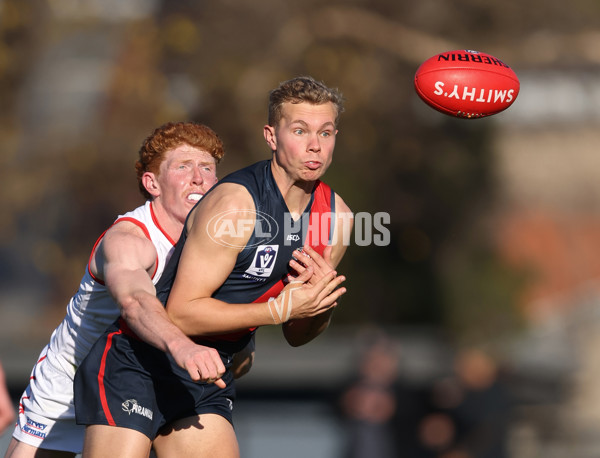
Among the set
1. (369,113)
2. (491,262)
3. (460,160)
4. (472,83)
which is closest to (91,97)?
(369,113)

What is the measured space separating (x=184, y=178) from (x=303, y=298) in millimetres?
1248

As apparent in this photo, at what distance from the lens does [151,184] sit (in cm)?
541

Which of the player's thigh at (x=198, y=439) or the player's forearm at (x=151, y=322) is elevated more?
the player's forearm at (x=151, y=322)

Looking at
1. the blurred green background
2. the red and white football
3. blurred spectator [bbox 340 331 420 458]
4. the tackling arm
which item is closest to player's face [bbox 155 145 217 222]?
the tackling arm

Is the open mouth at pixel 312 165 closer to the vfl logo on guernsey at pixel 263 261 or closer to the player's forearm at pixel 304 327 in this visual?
the vfl logo on guernsey at pixel 263 261

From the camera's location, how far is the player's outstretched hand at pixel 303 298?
4.52 meters

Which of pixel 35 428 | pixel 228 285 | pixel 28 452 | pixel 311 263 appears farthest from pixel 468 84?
pixel 28 452

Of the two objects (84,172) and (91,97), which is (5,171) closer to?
(84,172)

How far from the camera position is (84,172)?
666 inches

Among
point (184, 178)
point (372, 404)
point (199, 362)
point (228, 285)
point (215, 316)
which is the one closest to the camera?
point (199, 362)

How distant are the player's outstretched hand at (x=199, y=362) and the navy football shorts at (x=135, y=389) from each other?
28.7 inches

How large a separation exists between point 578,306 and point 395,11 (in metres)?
9.43

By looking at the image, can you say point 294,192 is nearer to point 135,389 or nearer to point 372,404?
point 135,389

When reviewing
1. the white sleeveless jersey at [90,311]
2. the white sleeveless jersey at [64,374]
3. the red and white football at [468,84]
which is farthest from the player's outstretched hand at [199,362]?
the red and white football at [468,84]
